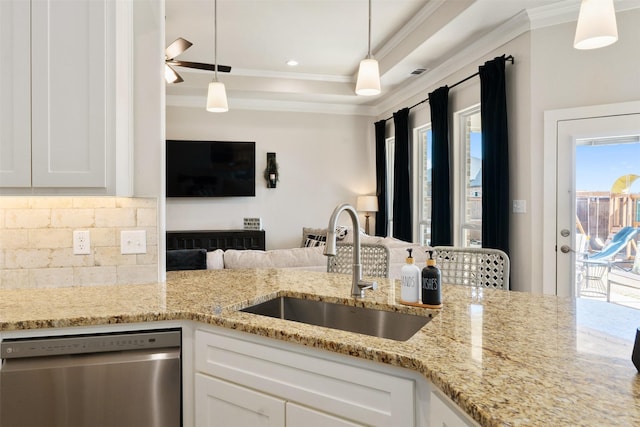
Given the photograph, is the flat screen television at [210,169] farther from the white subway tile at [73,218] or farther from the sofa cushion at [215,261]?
the white subway tile at [73,218]

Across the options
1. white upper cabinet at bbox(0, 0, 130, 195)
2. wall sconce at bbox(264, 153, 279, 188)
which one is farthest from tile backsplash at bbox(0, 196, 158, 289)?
wall sconce at bbox(264, 153, 279, 188)

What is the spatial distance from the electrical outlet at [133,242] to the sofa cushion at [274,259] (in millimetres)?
1182

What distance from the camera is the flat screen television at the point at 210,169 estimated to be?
6.08m

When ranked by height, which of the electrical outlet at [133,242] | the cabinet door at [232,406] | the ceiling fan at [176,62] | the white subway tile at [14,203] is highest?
the ceiling fan at [176,62]

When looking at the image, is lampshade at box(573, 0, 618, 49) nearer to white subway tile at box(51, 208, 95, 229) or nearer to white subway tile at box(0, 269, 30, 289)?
white subway tile at box(51, 208, 95, 229)

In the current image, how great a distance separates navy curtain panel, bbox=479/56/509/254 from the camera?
11.9 feet

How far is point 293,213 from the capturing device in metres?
6.63

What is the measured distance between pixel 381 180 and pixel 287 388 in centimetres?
558

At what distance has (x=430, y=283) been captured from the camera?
1.46m

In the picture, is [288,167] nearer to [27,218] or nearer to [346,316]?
[27,218]

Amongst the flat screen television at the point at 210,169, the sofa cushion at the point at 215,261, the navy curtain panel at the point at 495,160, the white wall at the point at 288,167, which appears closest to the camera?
the sofa cushion at the point at 215,261

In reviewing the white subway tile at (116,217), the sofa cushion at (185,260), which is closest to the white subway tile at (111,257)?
the white subway tile at (116,217)

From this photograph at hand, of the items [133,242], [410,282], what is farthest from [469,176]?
[133,242]

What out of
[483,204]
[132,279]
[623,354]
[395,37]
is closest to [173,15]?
[395,37]
